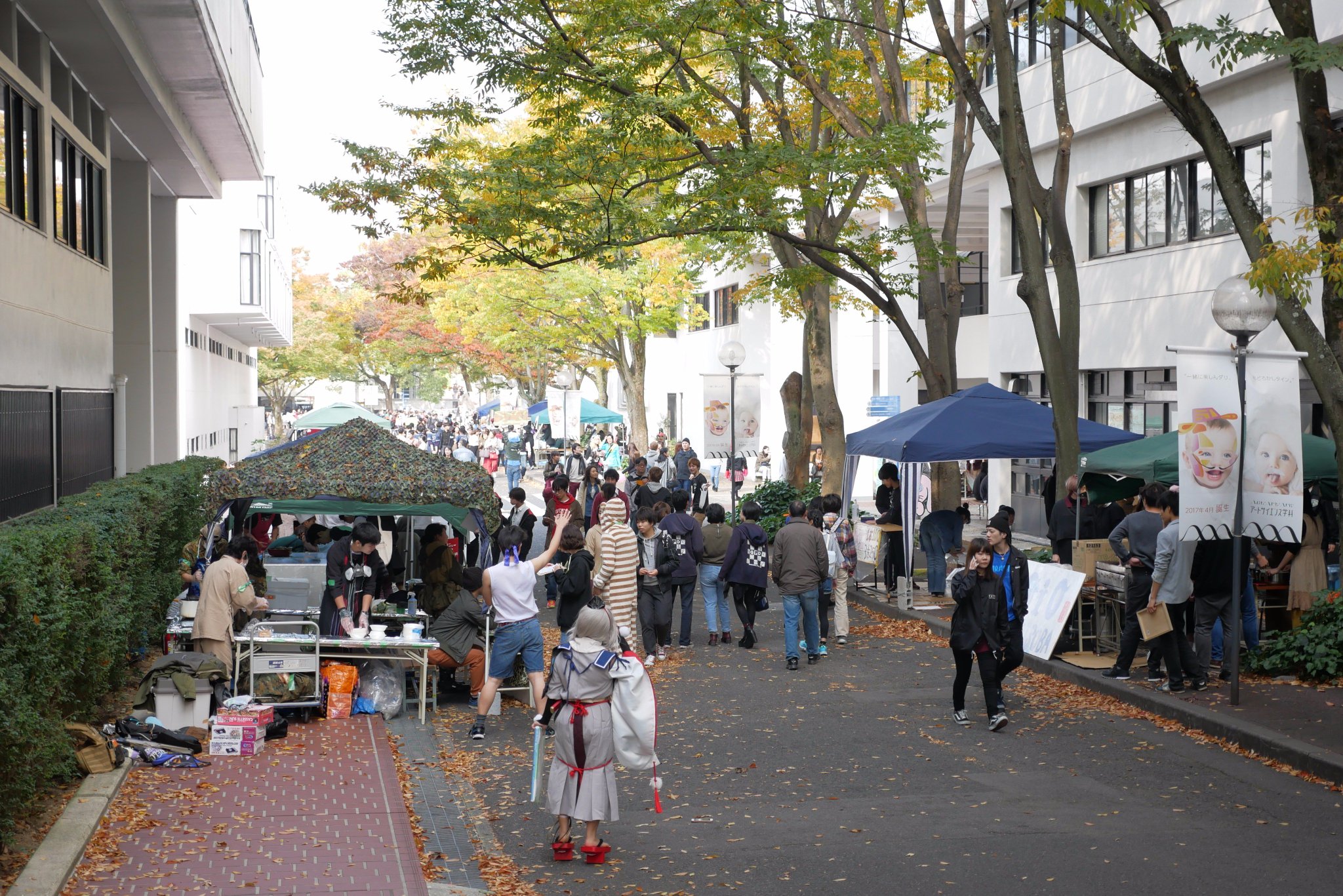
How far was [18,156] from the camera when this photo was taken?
14539mm

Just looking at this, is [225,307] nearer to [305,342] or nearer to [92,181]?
[92,181]

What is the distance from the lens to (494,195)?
19.4m

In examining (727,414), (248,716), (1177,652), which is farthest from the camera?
(727,414)

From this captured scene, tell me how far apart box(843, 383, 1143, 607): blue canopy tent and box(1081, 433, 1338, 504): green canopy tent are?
0.82 metres

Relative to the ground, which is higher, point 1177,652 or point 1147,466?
point 1147,466

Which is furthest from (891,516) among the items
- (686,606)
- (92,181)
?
(92,181)

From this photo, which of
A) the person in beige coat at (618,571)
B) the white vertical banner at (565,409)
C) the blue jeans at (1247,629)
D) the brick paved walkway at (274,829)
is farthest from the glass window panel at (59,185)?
the white vertical banner at (565,409)

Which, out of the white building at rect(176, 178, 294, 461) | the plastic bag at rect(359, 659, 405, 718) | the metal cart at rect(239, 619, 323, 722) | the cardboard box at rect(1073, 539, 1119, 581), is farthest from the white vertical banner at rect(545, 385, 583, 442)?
the metal cart at rect(239, 619, 323, 722)

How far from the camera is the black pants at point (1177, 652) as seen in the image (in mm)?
12023

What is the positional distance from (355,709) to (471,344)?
5281 cm

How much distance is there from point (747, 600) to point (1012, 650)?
5022mm

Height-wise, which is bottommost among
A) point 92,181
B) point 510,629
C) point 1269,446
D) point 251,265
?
point 510,629

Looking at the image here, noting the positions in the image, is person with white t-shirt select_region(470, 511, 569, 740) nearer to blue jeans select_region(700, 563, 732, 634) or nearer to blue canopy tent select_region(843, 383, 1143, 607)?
blue jeans select_region(700, 563, 732, 634)

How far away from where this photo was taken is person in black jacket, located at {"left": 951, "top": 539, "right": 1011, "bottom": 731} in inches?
431
